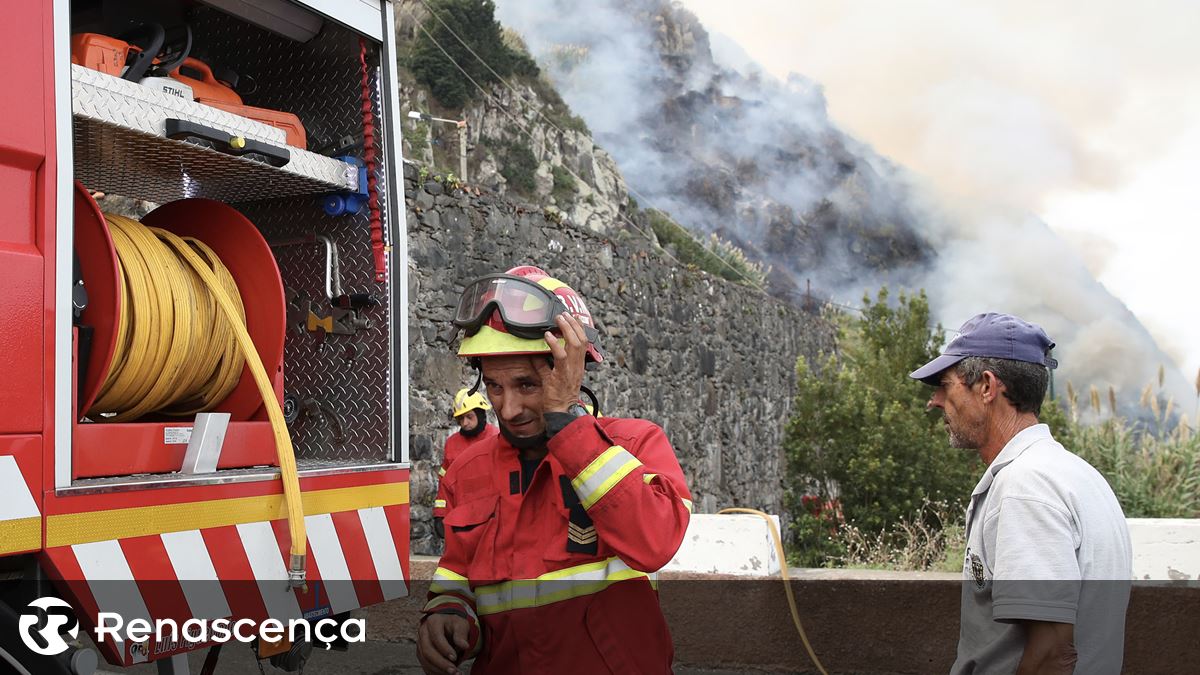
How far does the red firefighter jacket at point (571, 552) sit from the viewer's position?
7.21 feet

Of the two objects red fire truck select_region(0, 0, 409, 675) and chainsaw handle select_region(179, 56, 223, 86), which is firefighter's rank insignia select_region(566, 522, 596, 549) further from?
chainsaw handle select_region(179, 56, 223, 86)

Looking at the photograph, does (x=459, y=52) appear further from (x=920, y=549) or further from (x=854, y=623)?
(x=854, y=623)

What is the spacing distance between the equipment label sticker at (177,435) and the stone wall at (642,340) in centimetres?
503

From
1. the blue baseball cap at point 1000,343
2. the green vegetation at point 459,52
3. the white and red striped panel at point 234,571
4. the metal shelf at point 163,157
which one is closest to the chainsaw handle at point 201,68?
the metal shelf at point 163,157

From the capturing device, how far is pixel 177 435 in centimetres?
306

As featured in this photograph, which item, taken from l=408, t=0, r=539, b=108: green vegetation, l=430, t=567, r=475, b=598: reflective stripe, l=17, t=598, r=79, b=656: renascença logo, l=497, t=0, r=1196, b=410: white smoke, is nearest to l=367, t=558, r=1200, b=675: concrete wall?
l=430, t=567, r=475, b=598: reflective stripe

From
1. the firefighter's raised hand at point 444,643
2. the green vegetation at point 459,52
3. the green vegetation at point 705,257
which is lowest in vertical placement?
the firefighter's raised hand at point 444,643

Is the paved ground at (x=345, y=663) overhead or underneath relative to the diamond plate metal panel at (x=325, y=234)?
underneath

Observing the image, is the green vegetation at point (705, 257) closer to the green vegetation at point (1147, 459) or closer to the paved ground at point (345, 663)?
the green vegetation at point (1147, 459)

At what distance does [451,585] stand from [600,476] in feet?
1.87

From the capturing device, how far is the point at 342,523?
3.38 meters

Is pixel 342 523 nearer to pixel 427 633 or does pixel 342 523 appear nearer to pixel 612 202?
pixel 427 633

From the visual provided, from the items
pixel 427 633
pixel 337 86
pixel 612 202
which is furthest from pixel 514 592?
pixel 612 202

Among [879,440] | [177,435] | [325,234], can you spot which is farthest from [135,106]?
[879,440]
